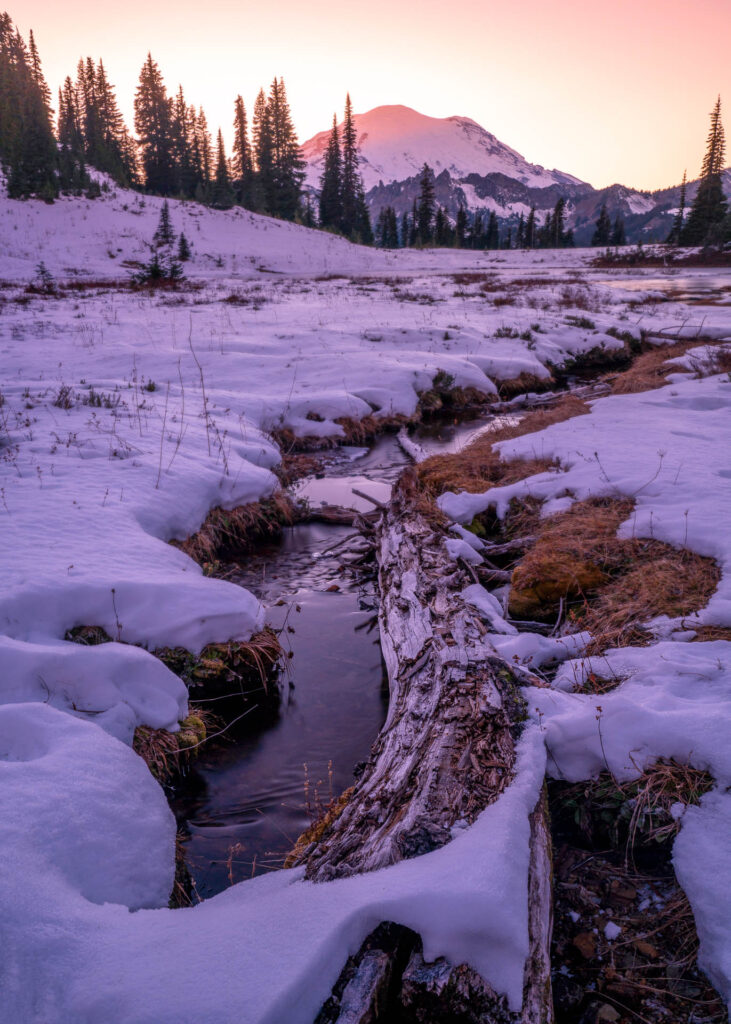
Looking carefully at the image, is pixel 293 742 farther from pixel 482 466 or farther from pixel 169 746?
pixel 482 466

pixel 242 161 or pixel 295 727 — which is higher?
pixel 242 161

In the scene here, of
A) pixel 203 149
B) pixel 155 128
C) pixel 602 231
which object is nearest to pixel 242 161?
pixel 203 149

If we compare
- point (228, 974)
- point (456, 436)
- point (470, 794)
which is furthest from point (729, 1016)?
point (456, 436)

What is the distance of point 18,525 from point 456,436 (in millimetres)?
7443

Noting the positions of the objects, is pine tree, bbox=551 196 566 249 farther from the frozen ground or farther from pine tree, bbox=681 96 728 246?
the frozen ground

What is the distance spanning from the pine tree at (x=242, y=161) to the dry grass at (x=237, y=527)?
6226 cm

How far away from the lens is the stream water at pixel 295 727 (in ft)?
10.5

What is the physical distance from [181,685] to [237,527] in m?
3.07

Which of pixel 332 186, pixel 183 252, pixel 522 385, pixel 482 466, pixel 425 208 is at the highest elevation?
pixel 332 186

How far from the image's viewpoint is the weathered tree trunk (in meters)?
1.67

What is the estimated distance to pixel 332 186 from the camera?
67.4m

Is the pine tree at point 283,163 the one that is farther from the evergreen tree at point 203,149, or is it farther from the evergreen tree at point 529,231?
the evergreen tree at point 529,231

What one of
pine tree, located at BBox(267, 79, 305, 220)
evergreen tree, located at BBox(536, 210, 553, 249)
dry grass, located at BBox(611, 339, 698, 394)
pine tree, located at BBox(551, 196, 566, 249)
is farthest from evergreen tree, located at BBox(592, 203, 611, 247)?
dry grass, located at BBox(611, 339, 698, 394)

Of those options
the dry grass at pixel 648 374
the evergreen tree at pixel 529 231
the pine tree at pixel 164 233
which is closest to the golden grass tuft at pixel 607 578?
the dry grass at pixel 648 374
